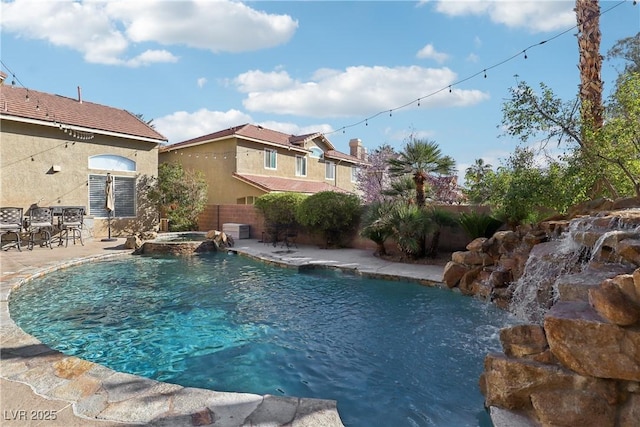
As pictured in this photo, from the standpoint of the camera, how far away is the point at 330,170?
2812cm

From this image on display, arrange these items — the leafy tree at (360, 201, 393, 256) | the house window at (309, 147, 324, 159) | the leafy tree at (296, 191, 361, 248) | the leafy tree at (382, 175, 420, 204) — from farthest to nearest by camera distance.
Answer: the house window at (309, 147, 324, 159) < the leafy tree at (296, 191, 361, 248) < the leafy tree at (382, 175, 420, 204) < the leafy tree at (360, 201, 393, 256)

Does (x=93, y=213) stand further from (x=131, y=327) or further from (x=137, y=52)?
(x=131, y=327)

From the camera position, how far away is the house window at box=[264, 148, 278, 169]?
23.0 m

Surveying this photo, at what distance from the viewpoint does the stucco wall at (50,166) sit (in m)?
14.0

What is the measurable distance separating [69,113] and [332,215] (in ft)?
43.7

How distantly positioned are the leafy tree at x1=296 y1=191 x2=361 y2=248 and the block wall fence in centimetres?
63

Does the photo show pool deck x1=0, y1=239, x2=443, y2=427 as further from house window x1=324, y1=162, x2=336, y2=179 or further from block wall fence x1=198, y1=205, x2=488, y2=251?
house window x1=324, y1=162, x2=336, y2=179

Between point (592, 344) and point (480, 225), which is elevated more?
point (480, 225)

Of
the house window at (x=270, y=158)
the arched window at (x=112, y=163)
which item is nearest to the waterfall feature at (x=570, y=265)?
the arched window at (x=112, y=163)

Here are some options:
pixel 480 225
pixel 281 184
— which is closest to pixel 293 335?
pixel 480 225

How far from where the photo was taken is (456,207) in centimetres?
1189

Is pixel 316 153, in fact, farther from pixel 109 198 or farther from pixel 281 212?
pixel 109 198

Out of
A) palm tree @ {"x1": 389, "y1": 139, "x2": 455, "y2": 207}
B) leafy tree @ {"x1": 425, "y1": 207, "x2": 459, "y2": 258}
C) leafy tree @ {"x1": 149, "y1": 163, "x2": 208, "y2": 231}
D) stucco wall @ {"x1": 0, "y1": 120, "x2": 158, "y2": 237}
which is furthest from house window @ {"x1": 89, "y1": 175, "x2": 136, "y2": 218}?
leafy tree @ {"x1": 425, "y1": 207, "x2": 459, "y2": 258}

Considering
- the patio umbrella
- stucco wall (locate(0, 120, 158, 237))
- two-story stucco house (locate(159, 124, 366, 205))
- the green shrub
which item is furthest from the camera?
two-story stucco house (locate(159, 124, 366, 205))
